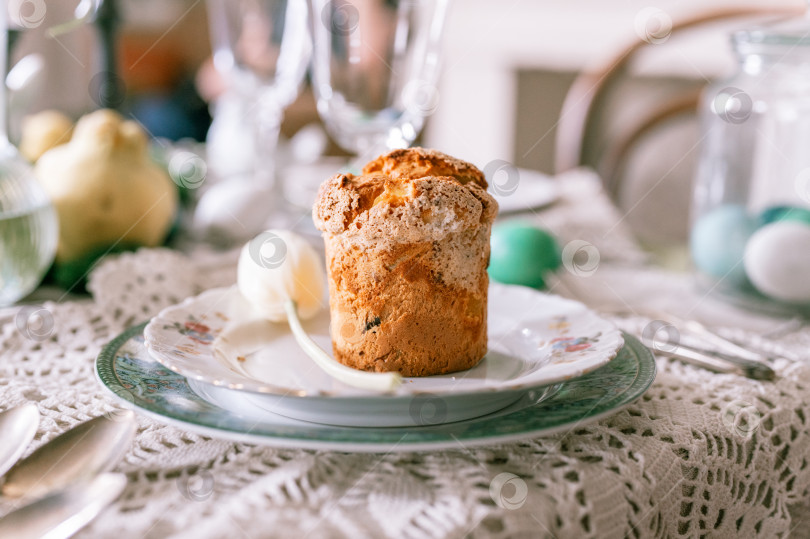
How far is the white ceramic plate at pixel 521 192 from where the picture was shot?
1135mm

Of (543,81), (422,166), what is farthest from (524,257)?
(543,81)

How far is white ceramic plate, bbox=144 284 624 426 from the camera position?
1.59 feet

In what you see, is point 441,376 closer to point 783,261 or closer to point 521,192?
point 783,261

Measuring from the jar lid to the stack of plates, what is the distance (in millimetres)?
455

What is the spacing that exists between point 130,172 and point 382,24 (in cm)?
41

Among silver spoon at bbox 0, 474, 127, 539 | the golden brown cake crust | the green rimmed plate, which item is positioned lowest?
silver spoon at bbox 0, 474, 127, 539

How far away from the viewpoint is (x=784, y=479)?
23.8 inches

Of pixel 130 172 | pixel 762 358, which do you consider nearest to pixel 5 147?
pixel 130 172

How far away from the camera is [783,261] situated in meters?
0.87

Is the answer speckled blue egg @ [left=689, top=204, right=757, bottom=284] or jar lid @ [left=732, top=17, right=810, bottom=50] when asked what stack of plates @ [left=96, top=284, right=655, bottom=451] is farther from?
jar lid @ [left=732, top=17, right=810, bottom=50]

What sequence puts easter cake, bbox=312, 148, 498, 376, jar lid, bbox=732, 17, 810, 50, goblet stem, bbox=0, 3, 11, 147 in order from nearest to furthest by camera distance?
easter cake, bbox=312, 148, 498, 376 → goblet stem, bbox=0, 3, 11, 147 → jar lid, bbox=732, 17, 810, 50

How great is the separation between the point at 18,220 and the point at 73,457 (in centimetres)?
41

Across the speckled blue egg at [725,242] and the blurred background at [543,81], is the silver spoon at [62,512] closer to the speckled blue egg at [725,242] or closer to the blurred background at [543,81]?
the speckled blue egg at [725,242]

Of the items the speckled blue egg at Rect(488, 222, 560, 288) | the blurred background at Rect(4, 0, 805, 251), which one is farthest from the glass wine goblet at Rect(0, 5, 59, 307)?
the blurred background at Rect(4, 0, 805, 251)
